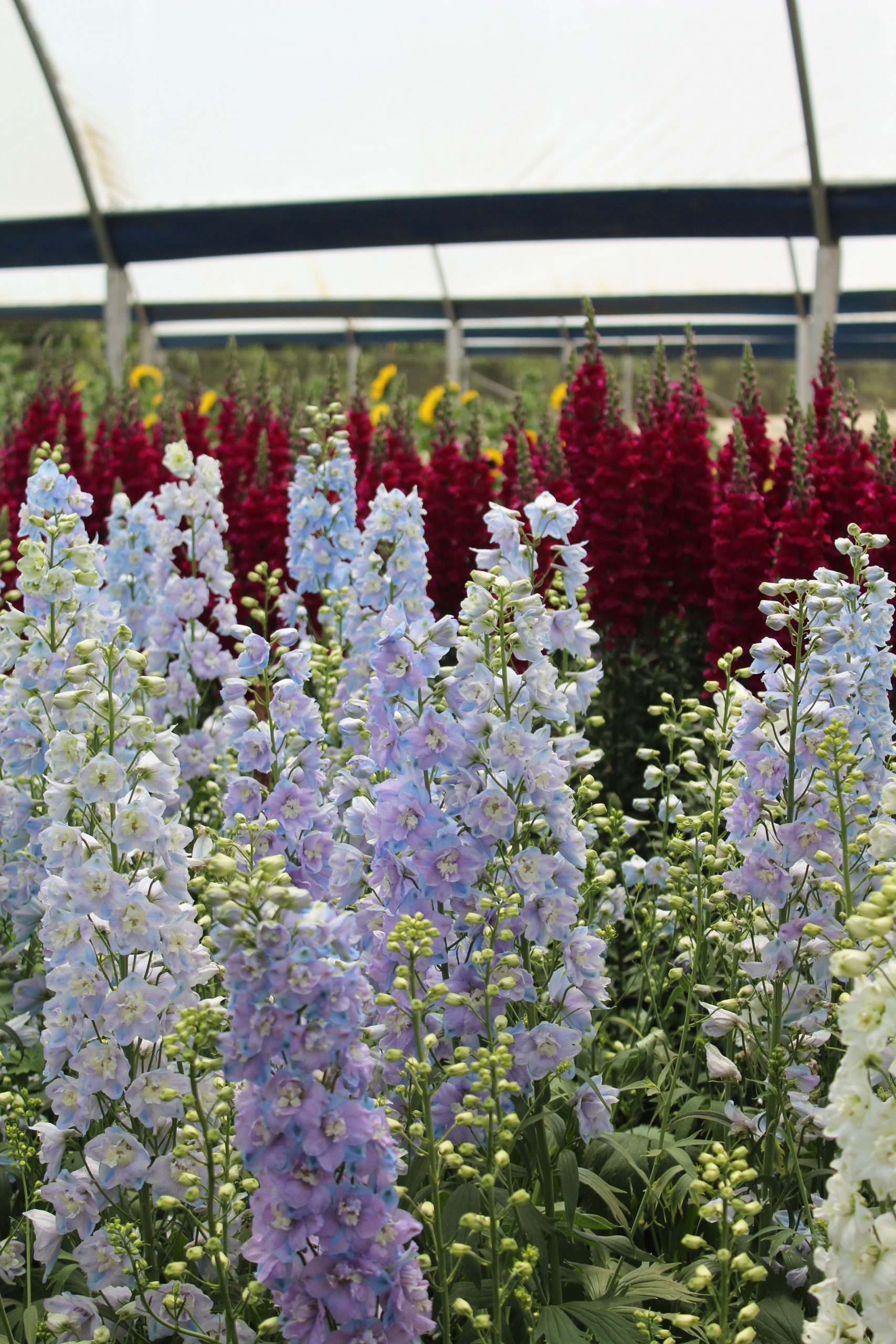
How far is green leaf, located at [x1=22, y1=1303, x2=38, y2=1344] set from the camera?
229 cm

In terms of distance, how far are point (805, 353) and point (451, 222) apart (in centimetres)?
306

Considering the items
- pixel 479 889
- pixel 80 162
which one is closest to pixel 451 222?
pixel 80 162

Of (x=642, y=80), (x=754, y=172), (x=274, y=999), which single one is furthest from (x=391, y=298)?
(x=274, y=999)

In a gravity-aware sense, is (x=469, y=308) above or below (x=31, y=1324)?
above

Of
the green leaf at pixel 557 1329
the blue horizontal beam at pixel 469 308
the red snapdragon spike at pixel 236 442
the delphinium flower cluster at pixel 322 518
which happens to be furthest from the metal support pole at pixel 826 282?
the green leaf at pixel 557 1329

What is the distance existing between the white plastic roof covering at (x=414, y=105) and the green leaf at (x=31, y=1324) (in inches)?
301

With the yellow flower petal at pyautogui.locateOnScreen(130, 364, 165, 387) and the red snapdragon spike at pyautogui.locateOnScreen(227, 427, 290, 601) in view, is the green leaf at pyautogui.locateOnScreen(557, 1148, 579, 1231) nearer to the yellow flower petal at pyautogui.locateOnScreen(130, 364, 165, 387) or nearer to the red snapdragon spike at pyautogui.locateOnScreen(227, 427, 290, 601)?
the red snapdragon spike at pyautogui.locateOnScreen(227, 427, 290, 601)

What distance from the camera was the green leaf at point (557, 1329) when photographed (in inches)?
81.7

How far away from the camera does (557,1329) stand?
83.0 inches

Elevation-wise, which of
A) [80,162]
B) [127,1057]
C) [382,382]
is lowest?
[127,1057]

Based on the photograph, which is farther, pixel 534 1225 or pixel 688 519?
pixel 688 519

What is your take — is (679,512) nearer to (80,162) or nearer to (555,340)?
(80,162)

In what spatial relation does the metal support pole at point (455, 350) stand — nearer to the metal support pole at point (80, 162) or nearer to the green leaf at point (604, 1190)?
the metal support pole at point (80, 162)

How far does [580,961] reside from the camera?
7.81 feet
